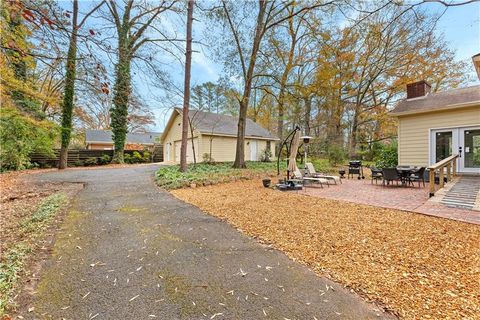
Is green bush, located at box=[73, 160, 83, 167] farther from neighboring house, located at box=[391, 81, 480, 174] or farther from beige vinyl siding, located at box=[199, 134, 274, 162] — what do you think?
neighboring house, located at box=[391, 81, 480, 174]

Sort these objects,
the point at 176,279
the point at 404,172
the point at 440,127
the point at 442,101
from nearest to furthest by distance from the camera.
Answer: the point at 176,279 → the point at 404,172 → the point at 440,127 → the point at 442,101

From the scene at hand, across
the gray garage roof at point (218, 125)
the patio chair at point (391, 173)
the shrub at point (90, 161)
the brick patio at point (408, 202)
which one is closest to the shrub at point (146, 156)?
the shrub at point (90, 161)

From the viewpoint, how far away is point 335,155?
1720 centimetres

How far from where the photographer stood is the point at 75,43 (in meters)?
3.22

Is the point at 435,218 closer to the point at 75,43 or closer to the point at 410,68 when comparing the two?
the point at 75,43

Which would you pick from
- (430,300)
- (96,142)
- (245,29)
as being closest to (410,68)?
(245,29)

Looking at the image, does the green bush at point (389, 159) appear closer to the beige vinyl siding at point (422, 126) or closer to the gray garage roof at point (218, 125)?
the beige vinyl siding at point (422, 126)

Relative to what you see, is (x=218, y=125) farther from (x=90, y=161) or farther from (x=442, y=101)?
(x=442, y=101)

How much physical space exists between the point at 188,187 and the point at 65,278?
6086 millimetres

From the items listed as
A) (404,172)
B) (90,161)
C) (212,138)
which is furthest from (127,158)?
(404,172)

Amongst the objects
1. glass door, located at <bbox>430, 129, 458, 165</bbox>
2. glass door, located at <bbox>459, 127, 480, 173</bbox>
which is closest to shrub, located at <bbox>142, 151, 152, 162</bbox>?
glass door, located at <bbox>430, 129, 458, 165</bbox>

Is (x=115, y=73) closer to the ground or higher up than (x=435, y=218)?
higher up

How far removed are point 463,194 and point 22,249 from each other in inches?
395

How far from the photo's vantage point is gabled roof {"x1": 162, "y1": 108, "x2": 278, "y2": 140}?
59.1 feet
